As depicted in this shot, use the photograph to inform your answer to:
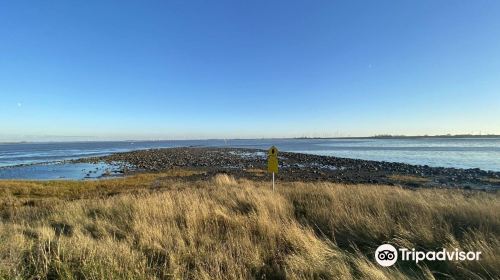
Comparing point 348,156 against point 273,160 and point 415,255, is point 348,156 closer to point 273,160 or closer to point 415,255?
point 273,160

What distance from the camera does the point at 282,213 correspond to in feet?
25.8

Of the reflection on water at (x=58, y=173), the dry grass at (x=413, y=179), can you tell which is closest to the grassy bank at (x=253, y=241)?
the dry grass at (x=413, y=179)

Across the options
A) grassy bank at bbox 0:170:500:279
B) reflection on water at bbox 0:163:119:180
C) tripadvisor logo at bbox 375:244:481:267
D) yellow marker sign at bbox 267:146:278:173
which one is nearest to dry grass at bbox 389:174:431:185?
yellow marker sign at bbox 267:146:278:173

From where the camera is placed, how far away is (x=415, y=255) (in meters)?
4.96

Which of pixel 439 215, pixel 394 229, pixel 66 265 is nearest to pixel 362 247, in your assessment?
pixel 394 229

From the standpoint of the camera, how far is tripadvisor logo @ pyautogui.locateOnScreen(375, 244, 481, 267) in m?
4.50

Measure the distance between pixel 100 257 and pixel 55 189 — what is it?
2059 centimetres

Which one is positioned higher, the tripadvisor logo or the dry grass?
the tripadvisor logo

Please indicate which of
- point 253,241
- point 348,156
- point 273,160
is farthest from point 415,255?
point 348,156

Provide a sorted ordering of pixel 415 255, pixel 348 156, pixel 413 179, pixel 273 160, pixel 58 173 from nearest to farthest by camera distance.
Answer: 1. pixel 415 255
2. pixel 273 160
3. pixel 413 179
4. pixel 58 173
5. pixel 348 156

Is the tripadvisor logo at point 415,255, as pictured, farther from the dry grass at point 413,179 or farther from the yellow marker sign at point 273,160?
the dry grass at point 413,179

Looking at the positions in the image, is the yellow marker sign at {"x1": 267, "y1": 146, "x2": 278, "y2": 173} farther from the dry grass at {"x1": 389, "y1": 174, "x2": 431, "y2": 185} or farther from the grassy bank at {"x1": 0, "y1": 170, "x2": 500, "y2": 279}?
the dry grass at {"x1": 389, "y1": 174, "x2": 431, "y2": 185}

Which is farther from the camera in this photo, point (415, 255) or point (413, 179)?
point (413, 179)

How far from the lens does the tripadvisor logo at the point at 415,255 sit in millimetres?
4503
